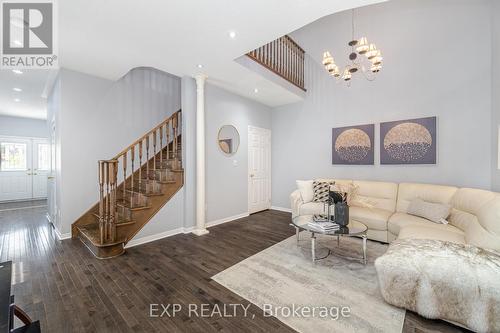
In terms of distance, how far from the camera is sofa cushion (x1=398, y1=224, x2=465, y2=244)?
2381 mm

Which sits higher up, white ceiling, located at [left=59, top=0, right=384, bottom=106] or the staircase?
white ceiling, located at [left=59, top=0, right=384, bottom=106]

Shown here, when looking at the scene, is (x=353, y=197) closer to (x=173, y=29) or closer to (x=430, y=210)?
(x=430, y=210)

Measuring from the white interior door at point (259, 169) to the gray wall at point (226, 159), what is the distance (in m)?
0.18

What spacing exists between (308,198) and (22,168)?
932cm

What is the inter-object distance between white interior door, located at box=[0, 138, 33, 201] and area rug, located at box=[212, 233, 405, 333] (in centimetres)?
864

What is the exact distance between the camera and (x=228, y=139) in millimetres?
4711

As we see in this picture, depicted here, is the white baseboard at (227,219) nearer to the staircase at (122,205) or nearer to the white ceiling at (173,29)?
the staircase at (122,205)

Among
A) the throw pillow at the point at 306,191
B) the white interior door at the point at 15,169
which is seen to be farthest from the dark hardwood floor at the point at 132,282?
the white interior door at the point at 15,169

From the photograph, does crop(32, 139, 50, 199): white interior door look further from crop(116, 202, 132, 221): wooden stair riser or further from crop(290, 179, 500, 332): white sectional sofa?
crop(290, 179, 500, 332): white sectional sofa

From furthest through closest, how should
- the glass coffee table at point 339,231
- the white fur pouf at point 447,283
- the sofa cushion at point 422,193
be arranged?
1. the sofa cushion at point 422,193
2. the glass coffee table at point 339,231
3. the white fur pouf at point 447,283

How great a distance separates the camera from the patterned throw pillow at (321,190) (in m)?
4.17

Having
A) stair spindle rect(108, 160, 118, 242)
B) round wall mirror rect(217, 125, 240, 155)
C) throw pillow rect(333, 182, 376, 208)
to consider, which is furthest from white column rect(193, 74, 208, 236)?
throw pillow rect(333, 182, 376, 208)

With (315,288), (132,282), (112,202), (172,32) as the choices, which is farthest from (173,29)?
(315,288)

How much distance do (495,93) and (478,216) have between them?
77.0 inches
